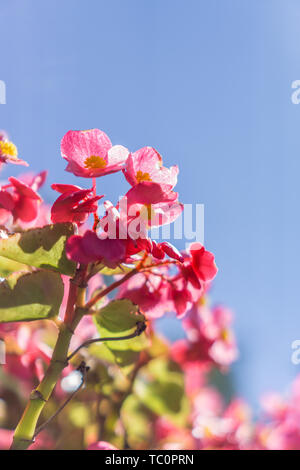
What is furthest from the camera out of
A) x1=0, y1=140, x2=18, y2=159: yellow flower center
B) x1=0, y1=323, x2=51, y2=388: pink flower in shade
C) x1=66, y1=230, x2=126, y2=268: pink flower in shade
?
x1=0, y1=323, x2=51, y2=388: pink flower in shade

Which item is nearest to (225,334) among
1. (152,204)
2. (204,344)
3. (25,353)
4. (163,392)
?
(204,344)

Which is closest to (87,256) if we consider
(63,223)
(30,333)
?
(63,223)

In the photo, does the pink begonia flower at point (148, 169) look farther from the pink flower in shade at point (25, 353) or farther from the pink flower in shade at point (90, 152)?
the pink flower in shade at point (25, 353)

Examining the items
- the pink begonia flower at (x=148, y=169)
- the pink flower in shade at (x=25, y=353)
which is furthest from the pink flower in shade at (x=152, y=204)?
the pink flower in shade at (x=25, y=353)

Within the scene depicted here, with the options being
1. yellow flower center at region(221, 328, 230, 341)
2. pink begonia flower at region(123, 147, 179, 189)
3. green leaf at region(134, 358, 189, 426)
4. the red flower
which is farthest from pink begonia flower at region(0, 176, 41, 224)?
yellow flower center at region(221, 328, 230, 341)

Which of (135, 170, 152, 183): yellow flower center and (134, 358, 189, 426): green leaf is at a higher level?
(135, 170, 152, 183): yellow flower center

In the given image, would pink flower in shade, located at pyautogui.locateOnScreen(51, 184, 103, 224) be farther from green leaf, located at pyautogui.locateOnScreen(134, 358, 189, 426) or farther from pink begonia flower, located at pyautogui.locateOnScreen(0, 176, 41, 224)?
green leaf, located at pyautogui.locateOnScreen(134, 358, 189, 426)
